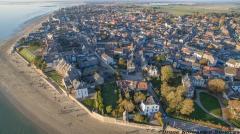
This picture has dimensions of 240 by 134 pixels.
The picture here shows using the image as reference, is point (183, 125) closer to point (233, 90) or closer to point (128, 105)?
point (128, 105)

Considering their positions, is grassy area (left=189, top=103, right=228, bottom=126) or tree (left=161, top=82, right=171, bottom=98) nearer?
grassy area (left=189, top=103, right=228, bottom=126)

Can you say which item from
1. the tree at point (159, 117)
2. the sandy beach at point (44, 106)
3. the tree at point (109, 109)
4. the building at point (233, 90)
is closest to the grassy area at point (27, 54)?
the sandy beach at point (44, 106)

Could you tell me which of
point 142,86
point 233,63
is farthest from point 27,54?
point 233,63

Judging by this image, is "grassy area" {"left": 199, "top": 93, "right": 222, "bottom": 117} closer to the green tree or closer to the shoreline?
the green tree

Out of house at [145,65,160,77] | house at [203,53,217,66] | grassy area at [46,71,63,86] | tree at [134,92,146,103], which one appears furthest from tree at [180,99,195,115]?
house at [203,53,217,66]

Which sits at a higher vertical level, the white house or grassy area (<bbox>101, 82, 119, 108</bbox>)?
the white house

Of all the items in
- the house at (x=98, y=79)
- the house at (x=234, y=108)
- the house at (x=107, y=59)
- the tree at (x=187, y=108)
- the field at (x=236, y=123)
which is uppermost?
the house at (x=107, y=59)

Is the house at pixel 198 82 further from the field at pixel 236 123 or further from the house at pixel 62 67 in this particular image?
the house at pixel 62 67
